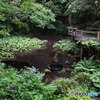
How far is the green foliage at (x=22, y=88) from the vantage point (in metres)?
4.53

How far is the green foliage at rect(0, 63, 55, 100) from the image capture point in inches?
178

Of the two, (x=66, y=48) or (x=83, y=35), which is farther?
(x=66, y=48)

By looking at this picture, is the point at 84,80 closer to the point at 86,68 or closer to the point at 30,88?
the point at 86,68

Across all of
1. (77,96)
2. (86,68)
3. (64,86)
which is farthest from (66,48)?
(77,96)

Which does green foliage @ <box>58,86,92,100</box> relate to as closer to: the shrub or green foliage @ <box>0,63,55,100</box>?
green foliage @ <box>0,63,55,100</box>

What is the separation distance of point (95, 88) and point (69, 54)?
7676mm

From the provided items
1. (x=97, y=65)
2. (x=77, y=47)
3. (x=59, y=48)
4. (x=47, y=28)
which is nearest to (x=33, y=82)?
(x=97, y=65)

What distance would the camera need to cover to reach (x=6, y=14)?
6.15 m

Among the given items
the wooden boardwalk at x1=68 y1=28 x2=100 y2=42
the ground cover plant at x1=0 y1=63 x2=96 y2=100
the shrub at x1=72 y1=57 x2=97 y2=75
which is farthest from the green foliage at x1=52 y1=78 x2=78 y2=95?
the wooden boardwalk at x1=68 y1=28 x2=100 y2=42

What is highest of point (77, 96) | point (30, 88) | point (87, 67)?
point (30, 88)

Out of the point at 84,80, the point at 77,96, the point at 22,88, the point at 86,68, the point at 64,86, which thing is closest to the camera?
the point at 22,88

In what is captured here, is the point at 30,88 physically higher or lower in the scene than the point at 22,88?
lower

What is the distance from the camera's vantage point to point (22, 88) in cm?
513

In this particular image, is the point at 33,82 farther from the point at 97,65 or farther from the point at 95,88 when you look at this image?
the point at 97,65
